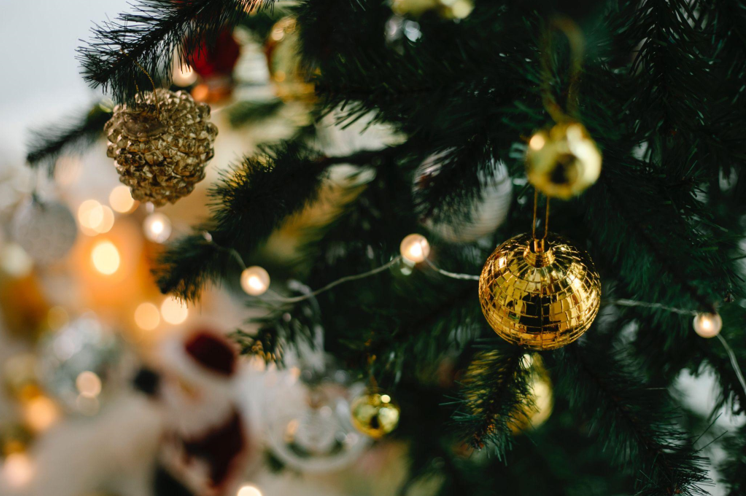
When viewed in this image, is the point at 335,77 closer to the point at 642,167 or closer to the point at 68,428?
the point at 642,167

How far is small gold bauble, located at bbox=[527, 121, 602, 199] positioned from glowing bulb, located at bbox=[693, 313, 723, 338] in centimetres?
23

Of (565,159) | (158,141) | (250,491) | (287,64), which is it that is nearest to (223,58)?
(287,64)

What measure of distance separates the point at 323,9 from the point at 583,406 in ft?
1.33

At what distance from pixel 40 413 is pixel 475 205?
99cm

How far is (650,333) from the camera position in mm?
516

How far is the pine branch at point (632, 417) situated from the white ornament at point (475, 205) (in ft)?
0.51

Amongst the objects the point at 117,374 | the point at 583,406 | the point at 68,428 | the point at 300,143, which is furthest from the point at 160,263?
the point at 68,428

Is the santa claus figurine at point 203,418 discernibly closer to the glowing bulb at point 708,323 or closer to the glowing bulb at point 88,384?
the glowing bulb at point 88,384

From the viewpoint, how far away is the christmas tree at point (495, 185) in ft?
1.15

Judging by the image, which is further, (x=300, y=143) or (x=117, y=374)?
(x=117, y=374)

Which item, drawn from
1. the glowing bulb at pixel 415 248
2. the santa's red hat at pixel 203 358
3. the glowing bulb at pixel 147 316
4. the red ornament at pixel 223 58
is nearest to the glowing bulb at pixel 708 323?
the glowing bulb at pixel 415 248

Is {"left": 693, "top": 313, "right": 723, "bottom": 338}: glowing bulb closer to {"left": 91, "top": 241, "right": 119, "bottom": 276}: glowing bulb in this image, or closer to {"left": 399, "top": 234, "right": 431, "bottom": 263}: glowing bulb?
{"left": 399, "top": 234, "right": 431, "bottom": 263}: glowing bulb

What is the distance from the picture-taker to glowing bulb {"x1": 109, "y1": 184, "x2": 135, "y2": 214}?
2.95 ft

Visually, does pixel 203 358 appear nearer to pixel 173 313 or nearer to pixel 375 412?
pixel 173 313
